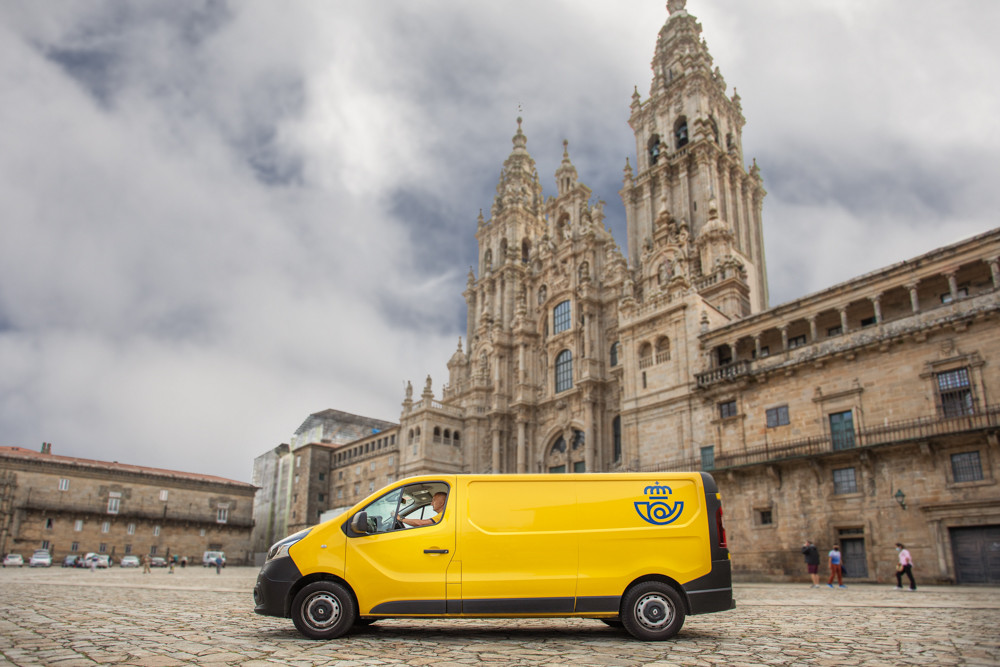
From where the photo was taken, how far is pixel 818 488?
1004 inches

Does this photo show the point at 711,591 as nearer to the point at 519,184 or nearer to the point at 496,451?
the point at 496,451

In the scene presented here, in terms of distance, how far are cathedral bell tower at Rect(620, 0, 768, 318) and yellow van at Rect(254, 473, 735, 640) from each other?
31.0 metres

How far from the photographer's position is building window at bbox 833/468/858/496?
2477 centimetres

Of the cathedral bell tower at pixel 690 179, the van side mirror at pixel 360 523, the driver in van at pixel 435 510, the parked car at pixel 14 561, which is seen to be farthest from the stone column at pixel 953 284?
the parked car at pixel 14 561

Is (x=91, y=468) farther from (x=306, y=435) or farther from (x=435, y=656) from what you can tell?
(x=435, y=656)

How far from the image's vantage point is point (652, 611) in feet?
27.5

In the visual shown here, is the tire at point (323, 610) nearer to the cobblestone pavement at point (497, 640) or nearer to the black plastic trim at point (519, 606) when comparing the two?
the cobblestone pavement at point (497, 640)

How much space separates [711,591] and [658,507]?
121cm

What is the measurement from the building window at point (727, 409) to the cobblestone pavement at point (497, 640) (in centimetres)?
1746

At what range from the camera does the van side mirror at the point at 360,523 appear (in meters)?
8.57

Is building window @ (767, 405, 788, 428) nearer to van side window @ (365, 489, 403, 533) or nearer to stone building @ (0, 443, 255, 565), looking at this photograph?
van side window @ (365, 489, 403, 533)

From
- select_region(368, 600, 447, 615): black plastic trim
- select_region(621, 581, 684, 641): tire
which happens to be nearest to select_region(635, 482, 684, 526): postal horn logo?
select_region(621, 581, 684, 641): tire

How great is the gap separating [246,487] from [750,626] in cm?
6395

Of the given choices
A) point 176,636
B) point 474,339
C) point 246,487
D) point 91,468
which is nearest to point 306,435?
point 246,487
